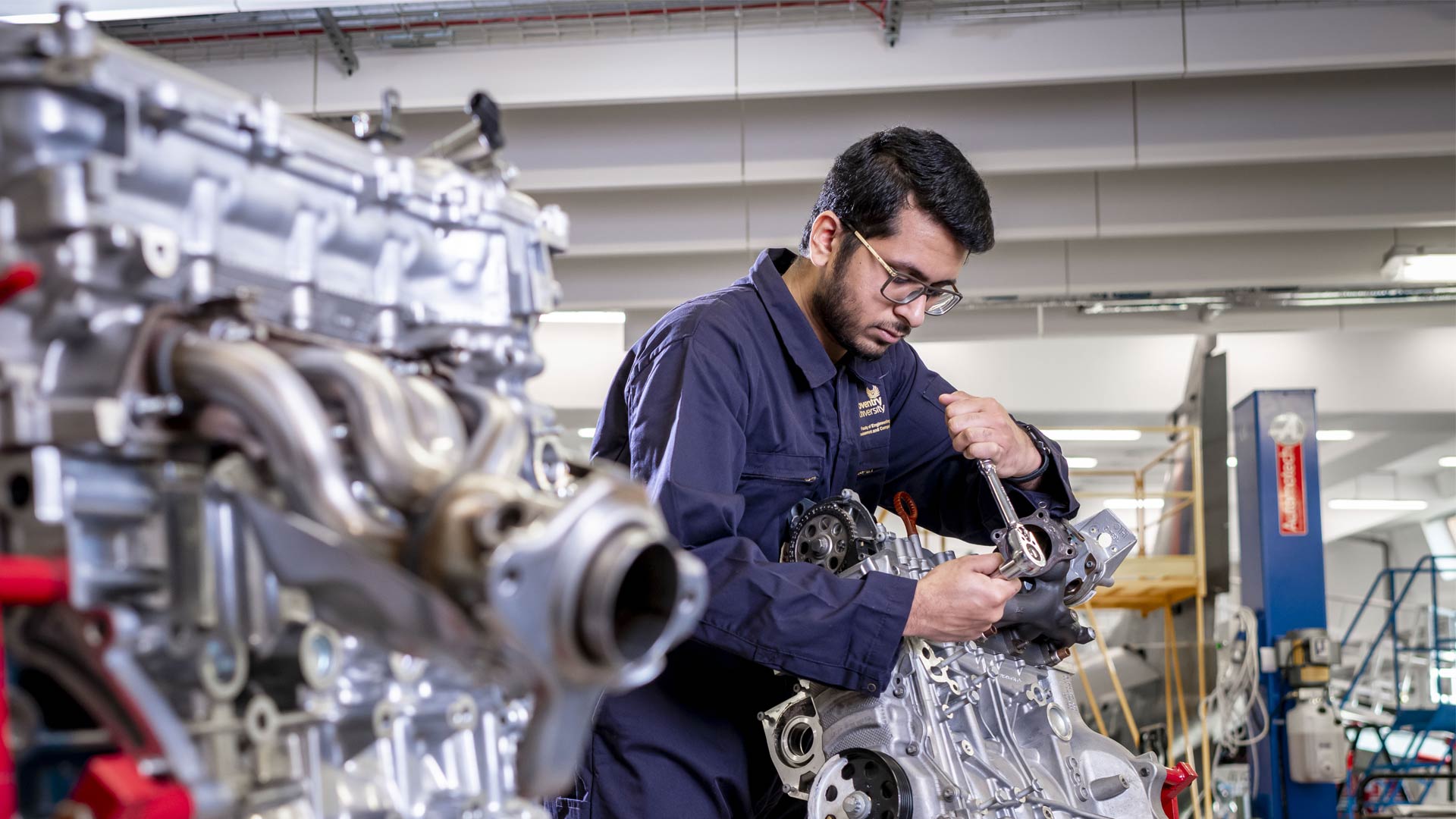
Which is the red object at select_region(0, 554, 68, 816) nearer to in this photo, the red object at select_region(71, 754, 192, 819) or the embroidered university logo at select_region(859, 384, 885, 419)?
the red object at select_region(71, 754, 192, 819)

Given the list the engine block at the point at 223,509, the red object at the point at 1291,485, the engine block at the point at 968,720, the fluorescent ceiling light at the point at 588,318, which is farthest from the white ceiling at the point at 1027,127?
the engine block at the point at 223,509

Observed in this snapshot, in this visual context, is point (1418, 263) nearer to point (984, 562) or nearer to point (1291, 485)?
point (1291, 485)

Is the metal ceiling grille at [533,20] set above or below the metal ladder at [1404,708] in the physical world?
above

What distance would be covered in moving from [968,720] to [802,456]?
57 cm

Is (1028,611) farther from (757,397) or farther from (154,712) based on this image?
(154,712)

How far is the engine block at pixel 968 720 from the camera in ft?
6.86

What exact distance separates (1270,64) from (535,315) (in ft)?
15.4

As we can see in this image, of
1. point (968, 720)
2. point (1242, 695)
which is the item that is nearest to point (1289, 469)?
point (1242, 695)

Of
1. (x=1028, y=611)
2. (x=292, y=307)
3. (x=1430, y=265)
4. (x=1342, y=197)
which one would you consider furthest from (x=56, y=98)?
(x=1430, y=265)

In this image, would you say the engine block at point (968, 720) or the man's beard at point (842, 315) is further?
the man's beard at point (842, 315)

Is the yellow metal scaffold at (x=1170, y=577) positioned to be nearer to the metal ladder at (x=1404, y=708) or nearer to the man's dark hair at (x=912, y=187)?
the metal ladder at (x=1404, y=708)

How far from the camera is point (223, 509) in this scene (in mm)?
1111

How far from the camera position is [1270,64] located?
17.4 feet

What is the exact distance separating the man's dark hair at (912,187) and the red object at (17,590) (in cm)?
174
